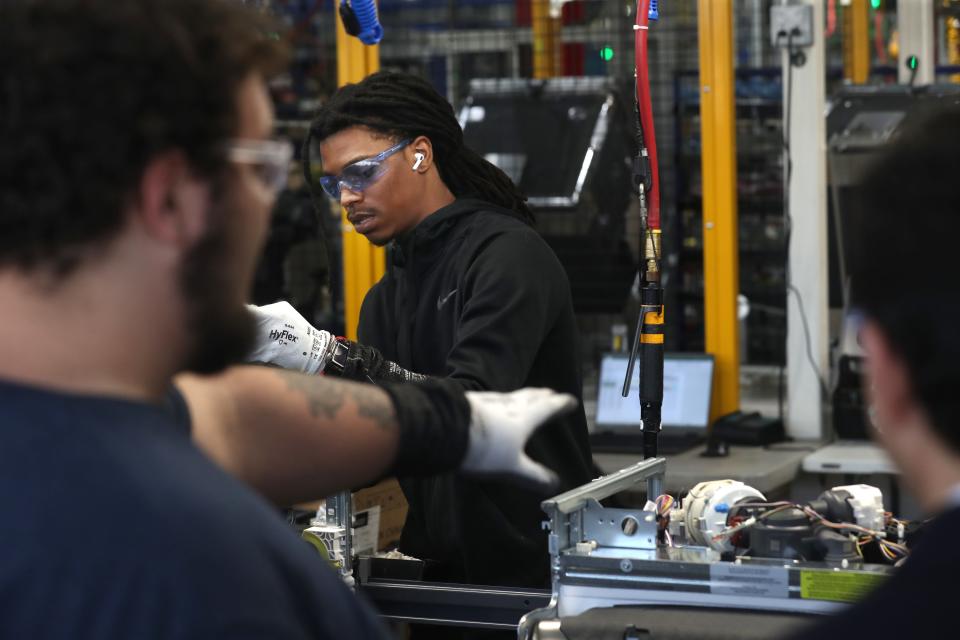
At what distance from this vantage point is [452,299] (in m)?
2.86

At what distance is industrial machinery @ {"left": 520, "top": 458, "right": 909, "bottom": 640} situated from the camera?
203cm

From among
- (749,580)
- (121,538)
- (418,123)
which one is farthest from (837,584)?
(418,123)

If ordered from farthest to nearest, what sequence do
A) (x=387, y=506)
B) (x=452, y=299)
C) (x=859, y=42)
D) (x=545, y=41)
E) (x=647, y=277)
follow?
(x=859, y=42) < (x=545, y=41) < (x=387, y=506) < (x=647, y=277) < (x=452, y=299)

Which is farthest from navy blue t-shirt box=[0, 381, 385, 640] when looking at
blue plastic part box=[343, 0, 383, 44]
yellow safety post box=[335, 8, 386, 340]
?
yellow safety post box=[335, 8, 386, 340]

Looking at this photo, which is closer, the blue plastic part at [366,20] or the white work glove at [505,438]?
the white work glove at [505,438]

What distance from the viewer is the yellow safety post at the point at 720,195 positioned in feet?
17.3

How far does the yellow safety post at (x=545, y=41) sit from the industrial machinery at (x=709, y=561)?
445 cm

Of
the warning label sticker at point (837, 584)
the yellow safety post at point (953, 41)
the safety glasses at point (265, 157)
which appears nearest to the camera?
the safety glasses at point (265, 157)

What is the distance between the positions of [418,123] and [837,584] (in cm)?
149

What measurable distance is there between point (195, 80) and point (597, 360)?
489cm

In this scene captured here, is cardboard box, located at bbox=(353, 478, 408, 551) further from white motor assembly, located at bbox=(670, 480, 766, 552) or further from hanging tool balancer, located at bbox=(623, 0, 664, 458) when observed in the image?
white motor assembly, located at bbox=(670, 480, 766, 552)

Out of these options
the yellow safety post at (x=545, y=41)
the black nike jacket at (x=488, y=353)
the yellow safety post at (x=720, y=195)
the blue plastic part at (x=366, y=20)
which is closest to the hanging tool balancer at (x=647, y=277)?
the black nike jacket at (x=488, y=353)

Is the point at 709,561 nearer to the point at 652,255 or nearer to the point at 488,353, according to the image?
the point at 488,353

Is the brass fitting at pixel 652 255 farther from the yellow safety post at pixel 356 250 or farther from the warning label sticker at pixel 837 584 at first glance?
the yellow safety post at pixel 356 250
